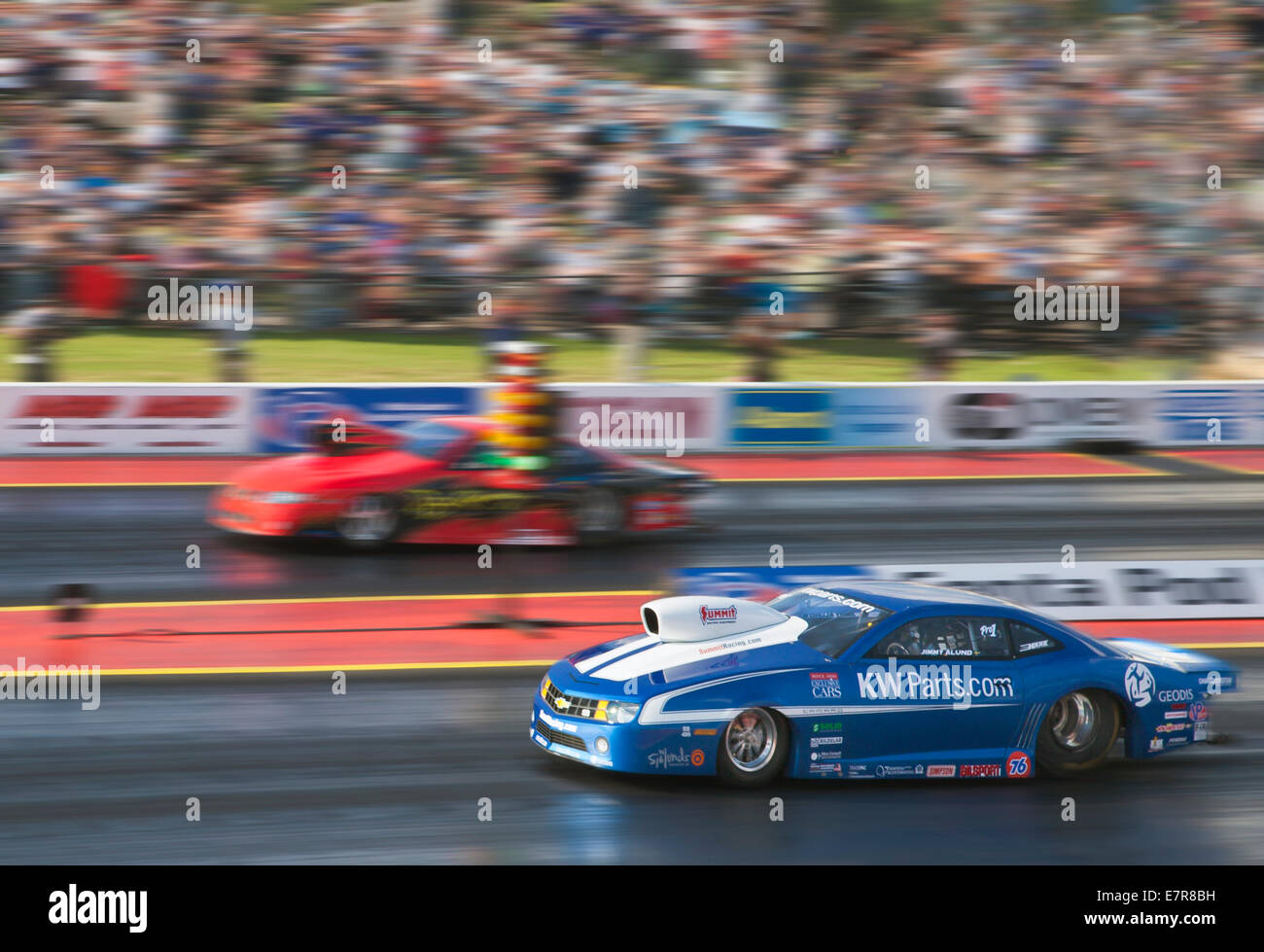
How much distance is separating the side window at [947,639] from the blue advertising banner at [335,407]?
941 cm

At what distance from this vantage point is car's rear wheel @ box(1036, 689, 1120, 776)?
820 cm

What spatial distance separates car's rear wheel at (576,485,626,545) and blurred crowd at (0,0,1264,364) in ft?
19.2

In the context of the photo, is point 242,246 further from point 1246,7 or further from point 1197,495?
point 1246,7

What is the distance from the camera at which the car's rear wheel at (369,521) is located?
12.9 meters

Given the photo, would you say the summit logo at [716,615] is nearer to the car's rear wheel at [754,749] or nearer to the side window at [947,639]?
the car's rear wheel at [754,749]

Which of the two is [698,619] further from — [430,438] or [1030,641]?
[430,438]

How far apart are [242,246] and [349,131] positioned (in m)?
2.81

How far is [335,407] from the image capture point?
53.8 feet

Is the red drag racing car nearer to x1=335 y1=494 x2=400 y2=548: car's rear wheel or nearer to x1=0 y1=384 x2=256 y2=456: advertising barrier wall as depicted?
x1=335 y1=494 x2=400 y2=548: car's rear wheel

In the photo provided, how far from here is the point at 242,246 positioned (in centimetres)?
2009

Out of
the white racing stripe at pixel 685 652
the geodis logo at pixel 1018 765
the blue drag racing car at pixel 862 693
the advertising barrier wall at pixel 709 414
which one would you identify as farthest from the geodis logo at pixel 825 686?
the advertising barrier wall at pixel 709 414
